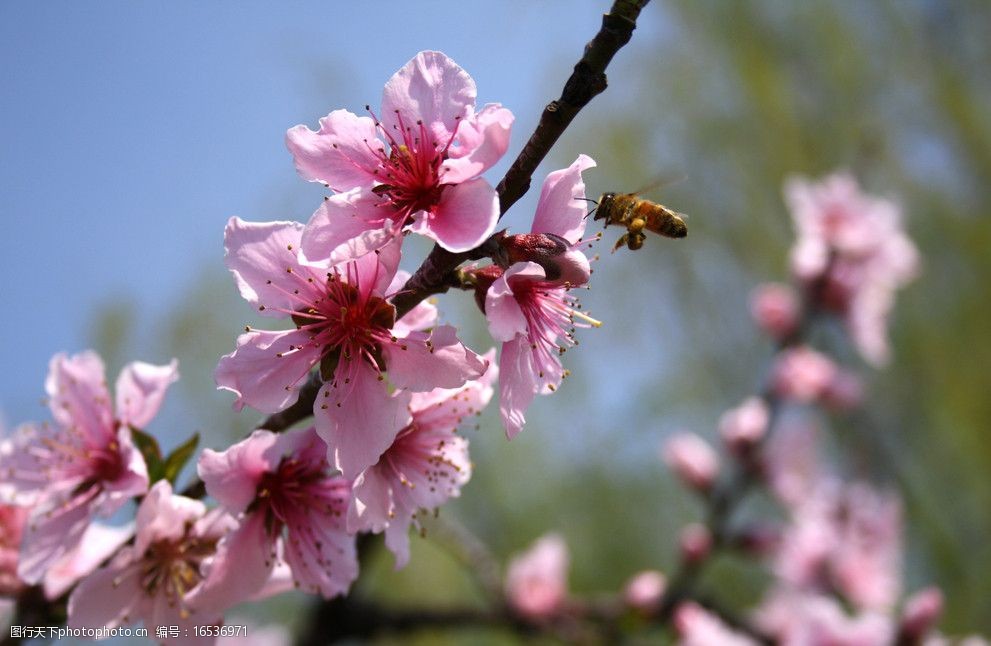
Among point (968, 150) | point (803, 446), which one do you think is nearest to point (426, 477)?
point (803, 446)

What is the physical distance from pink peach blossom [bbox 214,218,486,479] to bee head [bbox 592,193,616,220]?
1.06 feet

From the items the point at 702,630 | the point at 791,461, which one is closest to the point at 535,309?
the point at 702,630

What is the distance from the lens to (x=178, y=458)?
3.77 ft

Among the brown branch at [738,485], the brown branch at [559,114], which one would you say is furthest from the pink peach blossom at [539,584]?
the brown branch at [559,114]

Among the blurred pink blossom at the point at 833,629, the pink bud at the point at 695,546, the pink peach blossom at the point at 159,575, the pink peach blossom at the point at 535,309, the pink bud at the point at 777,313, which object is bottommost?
the pink peach blossom at the point at 159,575

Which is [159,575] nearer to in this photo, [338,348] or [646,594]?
[338,348]

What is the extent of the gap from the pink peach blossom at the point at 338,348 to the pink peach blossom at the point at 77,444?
0.28 m

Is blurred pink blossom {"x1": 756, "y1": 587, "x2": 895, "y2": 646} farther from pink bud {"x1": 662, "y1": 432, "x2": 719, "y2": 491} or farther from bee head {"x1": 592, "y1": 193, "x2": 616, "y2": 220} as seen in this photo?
bee head {"x1": 592, "y1": 193, "x2": 616, "y2": 220}

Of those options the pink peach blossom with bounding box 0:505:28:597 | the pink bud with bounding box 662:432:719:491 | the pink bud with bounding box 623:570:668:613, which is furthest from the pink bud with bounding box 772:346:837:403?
the pink peach blossom with bounding box 0:505:28:597

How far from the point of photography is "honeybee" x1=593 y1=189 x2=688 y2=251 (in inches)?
46.1

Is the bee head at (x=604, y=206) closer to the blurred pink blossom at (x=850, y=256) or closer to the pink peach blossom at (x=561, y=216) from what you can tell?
the pink peach blossom at (x=561, y=216)

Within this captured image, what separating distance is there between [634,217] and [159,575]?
825 mm

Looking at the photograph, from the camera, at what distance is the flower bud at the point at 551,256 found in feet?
3.03

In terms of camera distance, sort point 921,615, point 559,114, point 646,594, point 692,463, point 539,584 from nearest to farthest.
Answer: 1. point 559,114
2. point 921,615
3. point 646,594
4. point 539,584
5. point 692,463
